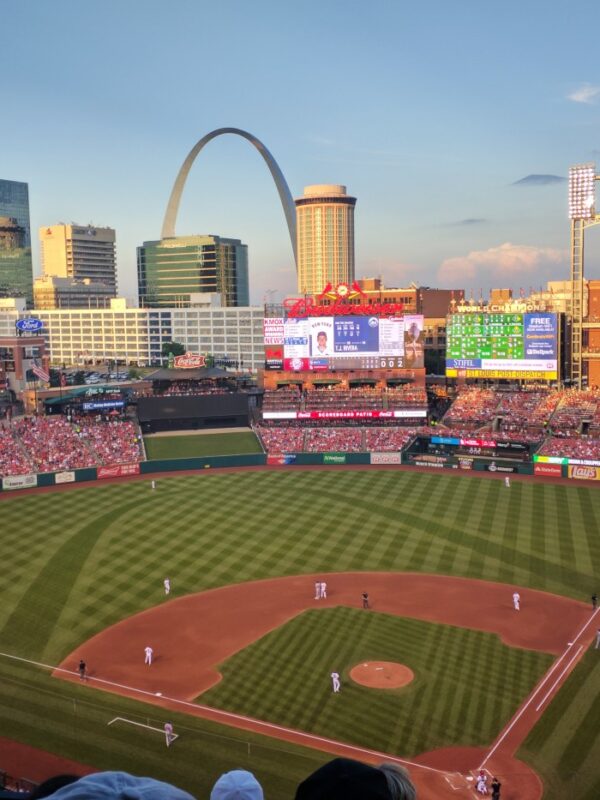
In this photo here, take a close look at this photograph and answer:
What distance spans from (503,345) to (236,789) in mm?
71622

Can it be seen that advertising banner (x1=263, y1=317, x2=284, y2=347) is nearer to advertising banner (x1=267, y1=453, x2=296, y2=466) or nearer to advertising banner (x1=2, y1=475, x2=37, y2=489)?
advertising banner (x1=267, y1=453, x2=296, y2=466)

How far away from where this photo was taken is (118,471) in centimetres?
6169

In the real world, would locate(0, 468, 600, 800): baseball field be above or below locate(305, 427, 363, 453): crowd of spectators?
below

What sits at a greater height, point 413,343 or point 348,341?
point 348,341

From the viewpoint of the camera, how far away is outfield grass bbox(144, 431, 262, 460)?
6725 cm

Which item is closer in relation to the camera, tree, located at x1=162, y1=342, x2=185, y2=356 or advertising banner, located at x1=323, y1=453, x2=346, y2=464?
advertising banner, located at x1=323, y1=453, x2=346, y2=464

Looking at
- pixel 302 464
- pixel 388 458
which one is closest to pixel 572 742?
pixel 388 458

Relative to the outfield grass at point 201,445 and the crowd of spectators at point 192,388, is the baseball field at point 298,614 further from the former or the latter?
the crowd of spectators at point 192,388

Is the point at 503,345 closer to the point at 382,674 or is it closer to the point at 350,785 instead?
the point at 382,674

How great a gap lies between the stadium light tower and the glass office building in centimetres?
11238

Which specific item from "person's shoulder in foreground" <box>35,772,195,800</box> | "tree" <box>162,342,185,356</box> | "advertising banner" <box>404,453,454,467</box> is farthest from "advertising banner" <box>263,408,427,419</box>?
"person's shoulder in foreground" <box>35,772,195,800</box>

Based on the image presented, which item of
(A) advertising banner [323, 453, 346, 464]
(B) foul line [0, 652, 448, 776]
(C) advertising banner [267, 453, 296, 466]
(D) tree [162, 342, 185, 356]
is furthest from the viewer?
(D) tree [162, 342, 185, 356]

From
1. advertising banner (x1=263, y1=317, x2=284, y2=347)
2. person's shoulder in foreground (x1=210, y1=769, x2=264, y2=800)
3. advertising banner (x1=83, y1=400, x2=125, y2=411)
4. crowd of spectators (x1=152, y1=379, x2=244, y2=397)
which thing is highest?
advertising banner (x1=263, y1=317, x2=284, y2=347)

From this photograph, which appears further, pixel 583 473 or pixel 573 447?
pixel 573 447
